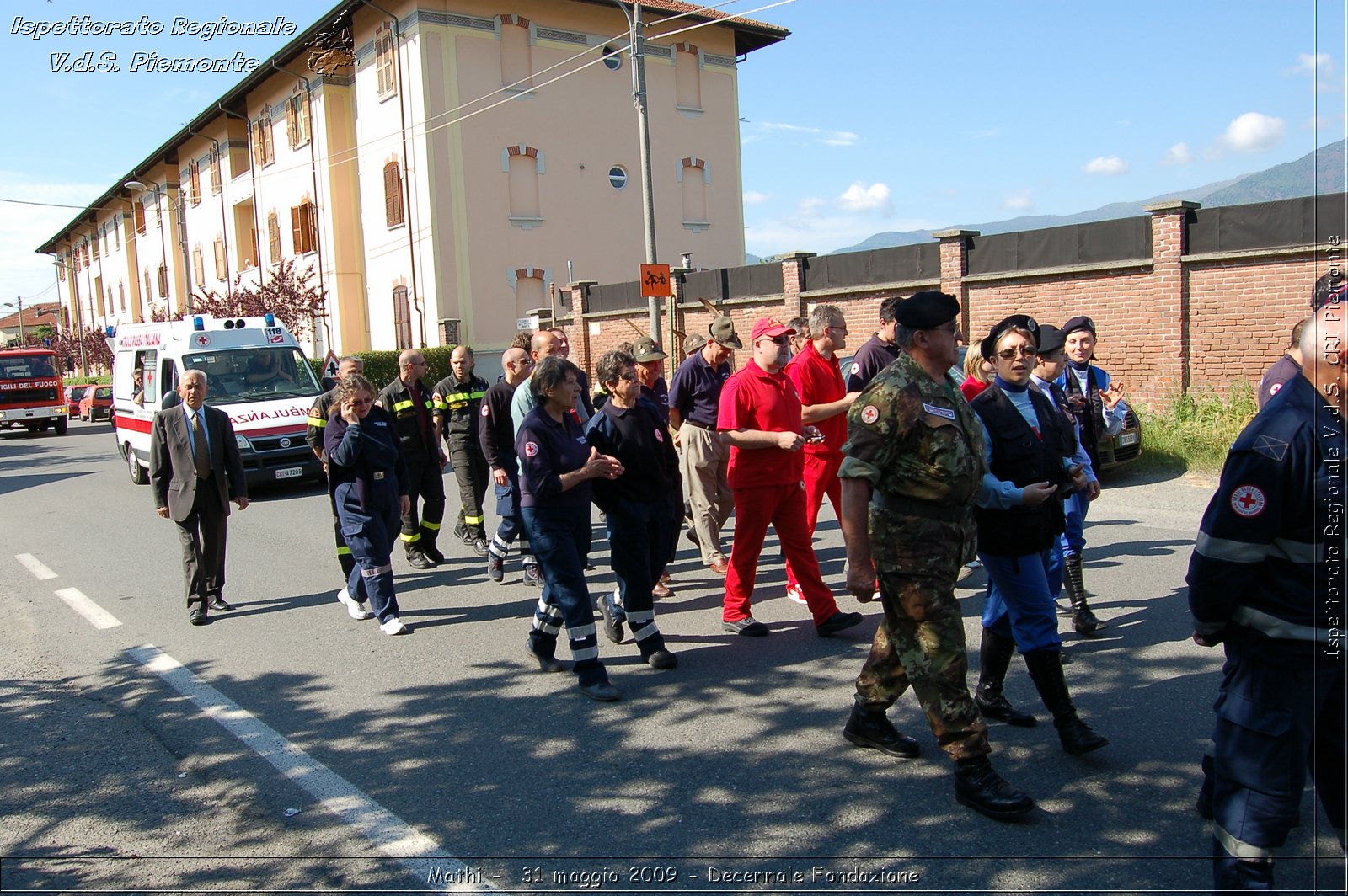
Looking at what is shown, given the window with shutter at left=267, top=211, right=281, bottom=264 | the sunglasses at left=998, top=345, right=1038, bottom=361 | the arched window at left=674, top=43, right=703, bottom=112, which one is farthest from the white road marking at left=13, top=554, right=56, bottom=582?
the window with shutter at left=267, top=211, right=281, bottom=264

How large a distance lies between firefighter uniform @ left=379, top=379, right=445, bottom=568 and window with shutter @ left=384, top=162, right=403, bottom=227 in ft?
71.4

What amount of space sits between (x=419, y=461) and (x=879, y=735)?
19.2 feet

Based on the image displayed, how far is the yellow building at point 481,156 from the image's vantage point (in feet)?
91.6

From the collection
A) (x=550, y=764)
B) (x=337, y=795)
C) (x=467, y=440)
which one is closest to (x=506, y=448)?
(x=467, y=440)

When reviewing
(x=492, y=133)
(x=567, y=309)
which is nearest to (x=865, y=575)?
(x=567, y=309)

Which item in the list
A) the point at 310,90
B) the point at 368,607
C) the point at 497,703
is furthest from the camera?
the point at 310,90

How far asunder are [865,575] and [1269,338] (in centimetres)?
1117

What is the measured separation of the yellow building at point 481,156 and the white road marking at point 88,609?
65.9 ft

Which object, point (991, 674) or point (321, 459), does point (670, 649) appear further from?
point (321, 459)

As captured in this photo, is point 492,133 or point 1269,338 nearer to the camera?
point 1269,338

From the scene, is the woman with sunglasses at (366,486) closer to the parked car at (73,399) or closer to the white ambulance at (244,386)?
the white ambulance at (244,386)

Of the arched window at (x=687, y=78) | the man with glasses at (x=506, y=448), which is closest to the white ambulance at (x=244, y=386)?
the man with glasses at (x=506, y=448)

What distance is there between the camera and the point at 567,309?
27250mm

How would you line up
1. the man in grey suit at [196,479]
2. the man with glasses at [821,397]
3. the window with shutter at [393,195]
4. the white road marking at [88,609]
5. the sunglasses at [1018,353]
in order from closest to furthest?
the sunglasses at [1018,353], the man with glasses at [821,397], the white road marking at [88,609], the man in grey suit at [196,479], the window with shutter at [393,195]
